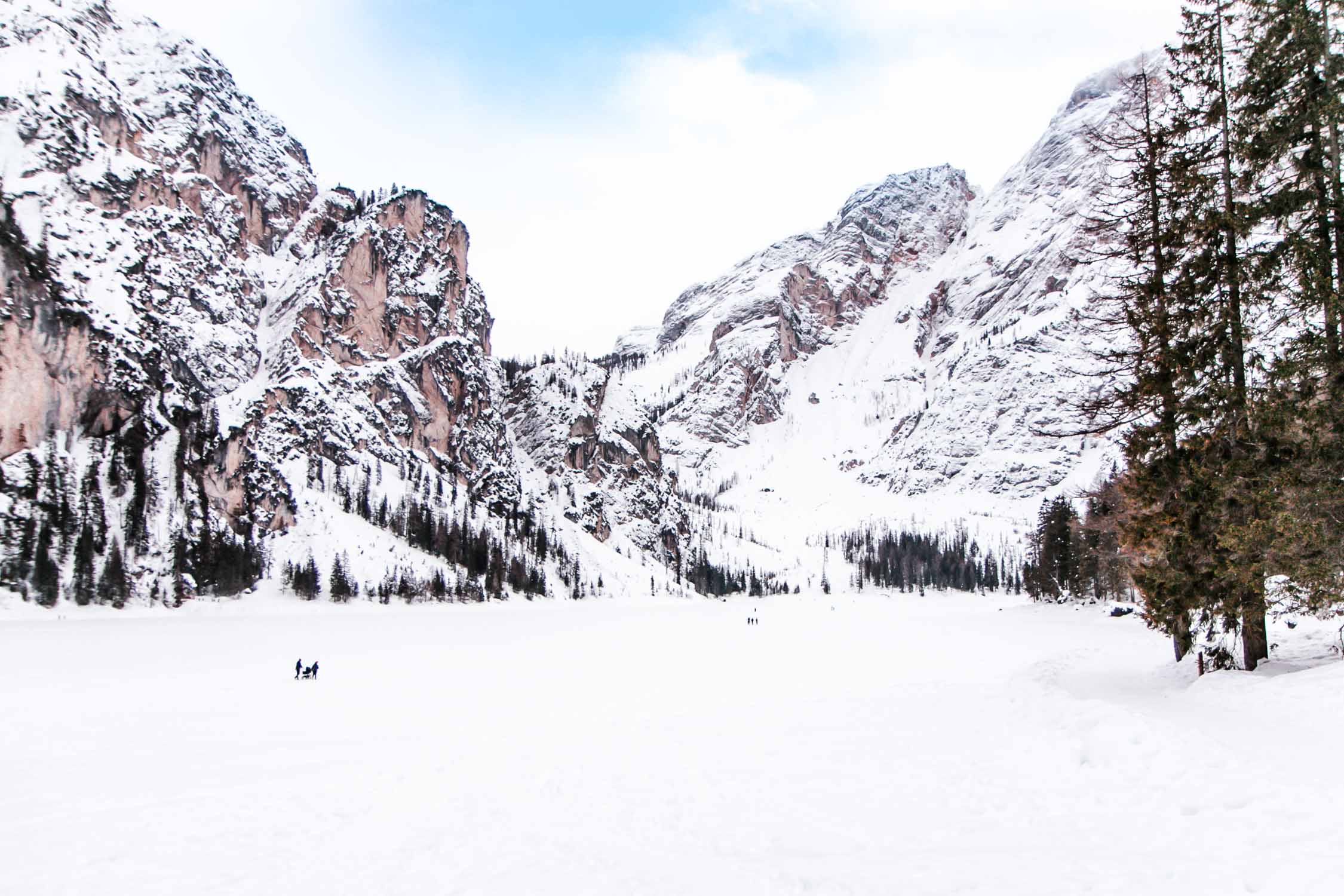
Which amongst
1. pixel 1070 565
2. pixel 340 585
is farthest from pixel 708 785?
pixel 340 585

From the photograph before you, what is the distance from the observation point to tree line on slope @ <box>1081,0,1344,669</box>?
1420cm

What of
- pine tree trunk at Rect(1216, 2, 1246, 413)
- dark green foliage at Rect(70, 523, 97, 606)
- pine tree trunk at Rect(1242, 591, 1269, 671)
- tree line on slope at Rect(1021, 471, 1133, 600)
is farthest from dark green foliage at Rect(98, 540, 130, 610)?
tree line on slope at Rect(1021, 471, 1133, 600)

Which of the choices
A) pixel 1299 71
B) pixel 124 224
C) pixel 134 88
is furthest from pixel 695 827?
pixel 134 88

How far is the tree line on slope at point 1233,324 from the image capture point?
14195 millimetres

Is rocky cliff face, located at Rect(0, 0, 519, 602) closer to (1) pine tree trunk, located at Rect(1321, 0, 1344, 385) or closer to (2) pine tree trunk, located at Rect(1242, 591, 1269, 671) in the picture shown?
(2) pine tree trunk, located at Rect(1242, 591, 1269, 671)

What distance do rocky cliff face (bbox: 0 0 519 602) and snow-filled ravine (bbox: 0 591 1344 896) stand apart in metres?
102

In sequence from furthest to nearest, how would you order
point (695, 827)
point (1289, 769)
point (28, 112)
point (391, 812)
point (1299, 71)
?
point (28, 112) < point (1299, 71) < point (391, 812) < point (695, 827) < point (1289, 769)

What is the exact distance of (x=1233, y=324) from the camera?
16.4 metres

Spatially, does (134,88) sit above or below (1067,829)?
above

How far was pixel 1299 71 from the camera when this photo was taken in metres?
15.7

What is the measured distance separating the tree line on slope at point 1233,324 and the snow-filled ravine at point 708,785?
85.3 inches

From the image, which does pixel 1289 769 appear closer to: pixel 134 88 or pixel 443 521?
pixel 443 521

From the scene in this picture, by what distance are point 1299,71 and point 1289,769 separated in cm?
1478

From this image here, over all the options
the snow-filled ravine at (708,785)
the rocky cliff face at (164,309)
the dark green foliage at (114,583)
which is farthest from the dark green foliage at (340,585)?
the snow-filled ravine at (708,785)
